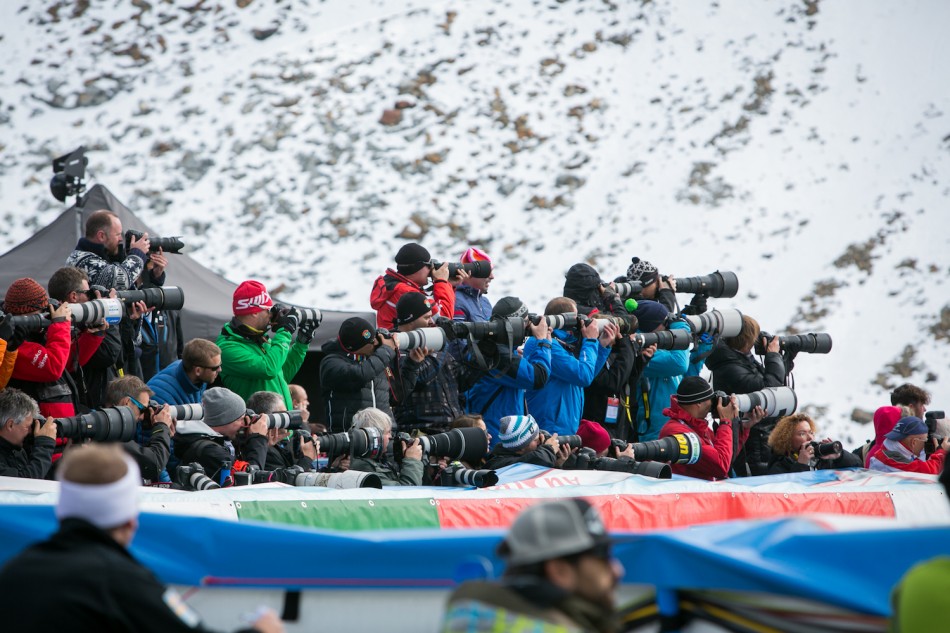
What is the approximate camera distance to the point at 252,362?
24.9ft

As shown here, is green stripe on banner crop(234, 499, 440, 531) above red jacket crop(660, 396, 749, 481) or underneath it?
above

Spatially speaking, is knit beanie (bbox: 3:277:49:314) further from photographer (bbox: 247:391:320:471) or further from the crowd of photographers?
photographer (bbox: 247:391:320:471)

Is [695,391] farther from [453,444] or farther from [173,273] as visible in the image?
[173,273]

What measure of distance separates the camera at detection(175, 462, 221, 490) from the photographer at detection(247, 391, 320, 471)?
84 centimetres

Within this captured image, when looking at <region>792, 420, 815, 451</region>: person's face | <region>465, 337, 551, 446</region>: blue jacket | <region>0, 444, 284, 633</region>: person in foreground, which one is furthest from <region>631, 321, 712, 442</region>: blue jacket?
<region>0, 444, 284, 633</region>: person in foreground

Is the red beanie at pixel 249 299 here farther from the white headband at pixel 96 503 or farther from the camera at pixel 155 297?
the white headband at pixel 96 503

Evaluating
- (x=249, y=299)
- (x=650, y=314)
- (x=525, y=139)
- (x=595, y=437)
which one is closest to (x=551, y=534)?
(x=249, y=299)

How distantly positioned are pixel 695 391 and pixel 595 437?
76cm

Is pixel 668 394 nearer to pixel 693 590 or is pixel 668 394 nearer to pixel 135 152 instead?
pixel 693 590

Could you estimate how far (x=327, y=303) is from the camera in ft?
65.0

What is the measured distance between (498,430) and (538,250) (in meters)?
13.7

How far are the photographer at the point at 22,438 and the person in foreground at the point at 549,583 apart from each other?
3614 mm

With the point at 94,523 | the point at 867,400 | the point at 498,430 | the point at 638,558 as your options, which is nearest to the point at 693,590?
the point at 638,558

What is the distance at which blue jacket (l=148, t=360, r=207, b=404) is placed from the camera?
23.5 feet
